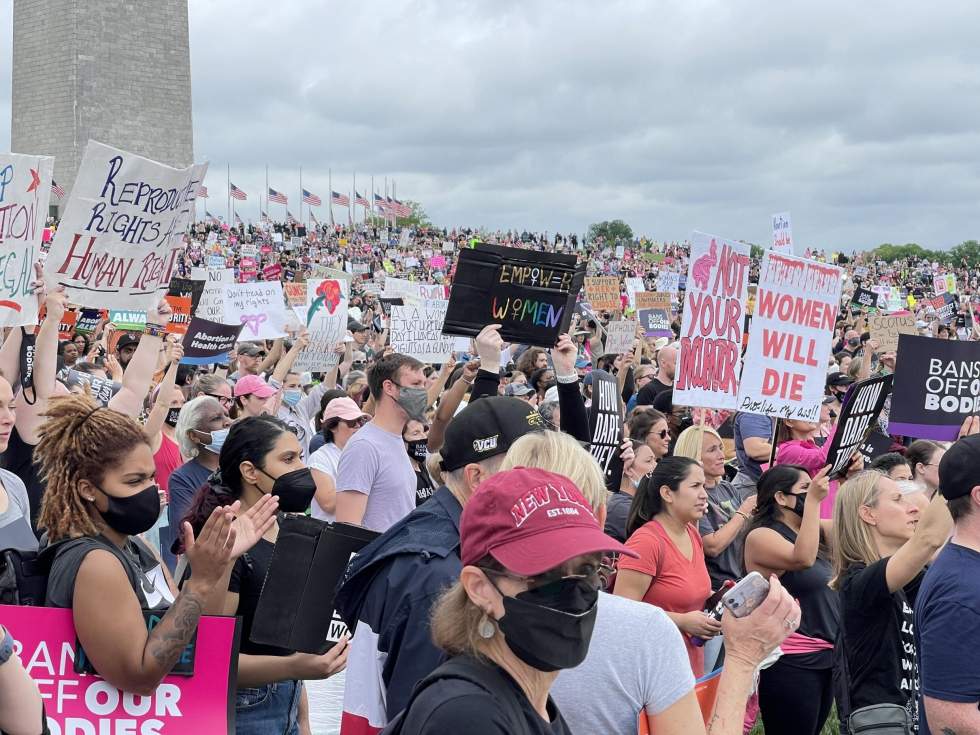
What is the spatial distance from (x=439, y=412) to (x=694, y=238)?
2411 mm

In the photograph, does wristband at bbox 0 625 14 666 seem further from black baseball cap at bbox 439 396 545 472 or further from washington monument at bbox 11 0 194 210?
washington monument at bbox 11 0 194 210

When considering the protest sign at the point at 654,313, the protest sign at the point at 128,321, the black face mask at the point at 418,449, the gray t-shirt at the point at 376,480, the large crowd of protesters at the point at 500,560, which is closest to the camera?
the large crowd of protesters at the point at 500,560

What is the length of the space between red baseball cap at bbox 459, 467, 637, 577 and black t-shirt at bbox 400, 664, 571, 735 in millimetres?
222

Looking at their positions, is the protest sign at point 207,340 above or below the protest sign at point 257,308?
below

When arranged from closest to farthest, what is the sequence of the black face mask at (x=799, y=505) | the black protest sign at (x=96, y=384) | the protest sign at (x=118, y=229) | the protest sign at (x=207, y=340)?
the black face mask at (x=799, y=505) → the protest sign at (x=118, y=229) → the black protest sign at (x=96, y=384) → the protest sign at (x=207, y=340)

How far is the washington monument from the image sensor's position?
159 ft

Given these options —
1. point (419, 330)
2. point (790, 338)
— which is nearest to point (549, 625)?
point (790, 338)

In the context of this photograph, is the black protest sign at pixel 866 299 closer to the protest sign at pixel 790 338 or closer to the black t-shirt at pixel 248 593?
the protest sign at pixel 790 338

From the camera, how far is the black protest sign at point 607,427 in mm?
6496

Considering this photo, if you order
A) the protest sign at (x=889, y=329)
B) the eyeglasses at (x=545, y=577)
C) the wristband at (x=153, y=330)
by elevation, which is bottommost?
the eyeglasses at (x=545, y=577)

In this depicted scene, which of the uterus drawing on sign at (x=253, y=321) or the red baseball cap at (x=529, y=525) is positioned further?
the uterus drawing on sign at (x=253, y=321)

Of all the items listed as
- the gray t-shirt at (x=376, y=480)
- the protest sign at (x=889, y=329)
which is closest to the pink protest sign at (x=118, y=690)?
the gray t-shirt at (x=376, y=480)

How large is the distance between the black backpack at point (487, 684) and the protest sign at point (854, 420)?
3912mm

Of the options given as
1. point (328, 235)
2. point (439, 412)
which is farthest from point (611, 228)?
point (439, 412)
